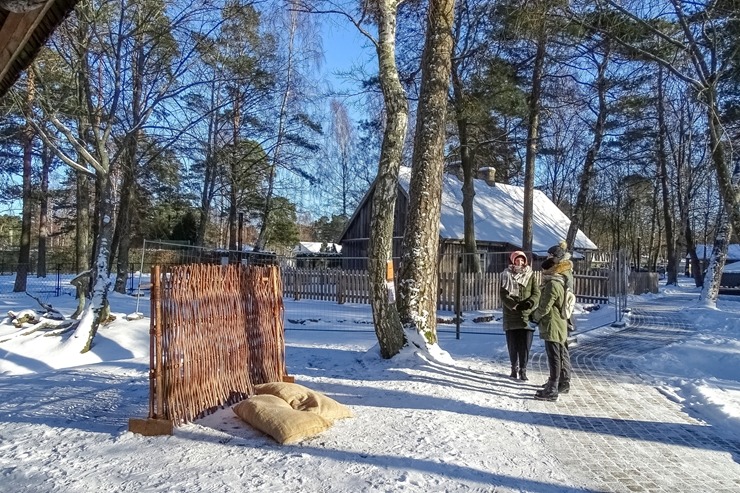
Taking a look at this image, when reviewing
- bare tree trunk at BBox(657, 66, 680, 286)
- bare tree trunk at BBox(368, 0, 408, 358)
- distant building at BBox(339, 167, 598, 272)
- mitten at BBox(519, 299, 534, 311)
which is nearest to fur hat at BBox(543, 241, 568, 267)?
mitten at BBox(519, 299, 534, 311)

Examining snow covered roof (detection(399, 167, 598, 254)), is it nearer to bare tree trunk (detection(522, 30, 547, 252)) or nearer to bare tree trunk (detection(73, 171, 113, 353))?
bare tree trunk (detection(522, 30, 547, 252))

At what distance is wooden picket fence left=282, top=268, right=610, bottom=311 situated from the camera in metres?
17.9

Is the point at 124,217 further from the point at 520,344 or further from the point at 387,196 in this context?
the point at 520,344

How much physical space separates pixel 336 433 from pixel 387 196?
414cm

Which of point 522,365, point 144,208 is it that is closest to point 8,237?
point 144,208

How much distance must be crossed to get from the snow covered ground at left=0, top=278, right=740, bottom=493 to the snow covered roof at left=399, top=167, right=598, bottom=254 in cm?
1716

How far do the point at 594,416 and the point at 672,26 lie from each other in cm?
1082

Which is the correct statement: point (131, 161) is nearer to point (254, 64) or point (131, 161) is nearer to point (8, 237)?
point (254, 64)

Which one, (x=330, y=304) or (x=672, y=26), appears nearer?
(x=672, y=26)

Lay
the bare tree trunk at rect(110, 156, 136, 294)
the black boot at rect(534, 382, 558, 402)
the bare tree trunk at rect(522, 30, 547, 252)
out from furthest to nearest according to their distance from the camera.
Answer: the bare tree trunk at rect(522, 30, 547, 252)
the bare tree trunk at rect(110, 156, 136, 294)
the black boot at rect(534, 382, 558, 402)

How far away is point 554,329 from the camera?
6805 millimetres

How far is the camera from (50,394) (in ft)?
22.2

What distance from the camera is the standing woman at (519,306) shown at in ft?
25.0

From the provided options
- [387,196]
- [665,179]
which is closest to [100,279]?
[387,196]
